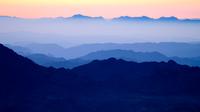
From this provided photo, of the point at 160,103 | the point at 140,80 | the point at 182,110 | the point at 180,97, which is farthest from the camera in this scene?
the point at 140,80

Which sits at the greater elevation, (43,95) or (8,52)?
(8,52)

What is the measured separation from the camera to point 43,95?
106188mm

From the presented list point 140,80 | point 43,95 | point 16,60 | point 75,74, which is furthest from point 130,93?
point 16,60

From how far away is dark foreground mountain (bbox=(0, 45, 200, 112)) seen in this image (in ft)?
335

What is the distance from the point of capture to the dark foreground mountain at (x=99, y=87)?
102 meters

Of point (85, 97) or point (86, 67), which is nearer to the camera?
point (85, 97)

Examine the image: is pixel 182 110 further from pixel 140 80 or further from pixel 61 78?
pixel 61 78

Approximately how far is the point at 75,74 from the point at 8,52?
70.9 ft

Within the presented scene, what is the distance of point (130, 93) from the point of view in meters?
118

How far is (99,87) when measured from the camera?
118500 millimetres

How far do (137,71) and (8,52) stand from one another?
42725 millimetres

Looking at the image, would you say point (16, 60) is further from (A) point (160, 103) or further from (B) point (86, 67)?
(A) point (160, 103)

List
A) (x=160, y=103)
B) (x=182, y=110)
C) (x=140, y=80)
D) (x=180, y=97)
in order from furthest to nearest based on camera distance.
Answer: (x=140, y=80) → (x=180, y=97) → (x=160, y=103) → (x=182, y=110)

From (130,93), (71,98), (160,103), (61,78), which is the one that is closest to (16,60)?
(61,78)
